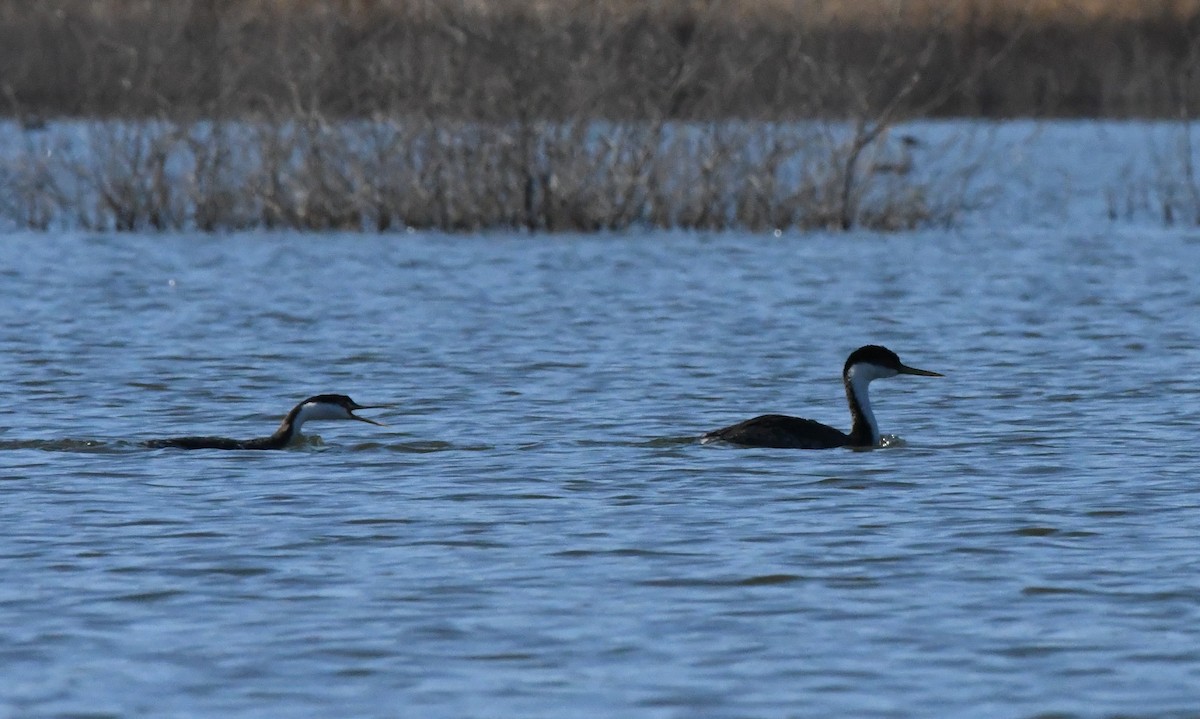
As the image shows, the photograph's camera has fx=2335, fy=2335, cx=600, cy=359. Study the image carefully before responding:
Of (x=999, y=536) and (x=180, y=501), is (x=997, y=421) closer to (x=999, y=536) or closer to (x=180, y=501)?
(x=999, y=536)

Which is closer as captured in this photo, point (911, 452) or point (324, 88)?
point (911, 452)

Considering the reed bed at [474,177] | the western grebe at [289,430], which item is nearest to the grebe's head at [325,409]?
the western grebe at [289,430]

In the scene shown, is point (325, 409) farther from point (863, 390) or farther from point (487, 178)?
point (487, 178)

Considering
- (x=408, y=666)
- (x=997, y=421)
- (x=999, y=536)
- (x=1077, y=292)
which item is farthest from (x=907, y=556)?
(x=1077, y=292)

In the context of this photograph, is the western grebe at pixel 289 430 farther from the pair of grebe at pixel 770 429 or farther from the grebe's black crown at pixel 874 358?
the grebe's black crown at pixel 874 358

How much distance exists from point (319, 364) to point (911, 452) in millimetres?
5591

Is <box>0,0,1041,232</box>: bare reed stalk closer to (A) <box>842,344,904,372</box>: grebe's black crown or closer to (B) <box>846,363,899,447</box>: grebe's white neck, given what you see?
(A) <box>842,344,904,372</box>: grebe's black crown

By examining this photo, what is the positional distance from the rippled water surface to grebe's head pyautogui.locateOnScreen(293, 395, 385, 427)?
0.20m

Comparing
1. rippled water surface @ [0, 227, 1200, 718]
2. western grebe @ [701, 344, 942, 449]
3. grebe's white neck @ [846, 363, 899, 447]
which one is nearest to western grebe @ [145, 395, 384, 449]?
rippled water surface @ [0, 227, 1200, 718]

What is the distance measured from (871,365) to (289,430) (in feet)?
10.3

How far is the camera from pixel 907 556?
8891mm

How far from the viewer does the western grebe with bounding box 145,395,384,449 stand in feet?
38.9

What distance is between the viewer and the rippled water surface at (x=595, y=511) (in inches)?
275

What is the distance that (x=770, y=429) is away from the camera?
11680 mm
